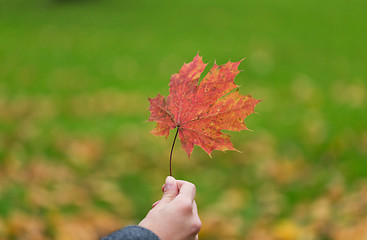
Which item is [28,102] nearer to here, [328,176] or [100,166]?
[100,166]

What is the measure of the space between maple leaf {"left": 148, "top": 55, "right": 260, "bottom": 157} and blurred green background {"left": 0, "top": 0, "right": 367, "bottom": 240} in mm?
191

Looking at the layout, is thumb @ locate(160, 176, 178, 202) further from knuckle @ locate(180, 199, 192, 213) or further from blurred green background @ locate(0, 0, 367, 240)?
blurred green background @ locate(0, 0, 367, 240)

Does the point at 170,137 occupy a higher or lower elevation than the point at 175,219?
Answer: higher

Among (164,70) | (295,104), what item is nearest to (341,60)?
(295,104)

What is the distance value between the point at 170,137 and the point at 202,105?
2975mm

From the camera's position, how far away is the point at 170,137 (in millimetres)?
4086

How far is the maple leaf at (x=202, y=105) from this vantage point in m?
1.10

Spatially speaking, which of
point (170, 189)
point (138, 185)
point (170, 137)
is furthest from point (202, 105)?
point (170, 137)

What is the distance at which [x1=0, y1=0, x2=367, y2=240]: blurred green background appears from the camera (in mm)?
2791

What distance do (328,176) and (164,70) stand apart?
3.03 m

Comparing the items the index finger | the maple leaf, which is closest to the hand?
the index finger

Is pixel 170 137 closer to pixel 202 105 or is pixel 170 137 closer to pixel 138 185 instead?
pixel 138 185

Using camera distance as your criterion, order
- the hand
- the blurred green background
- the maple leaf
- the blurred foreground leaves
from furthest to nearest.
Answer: the blurred green background → the blurred foreground leaves → the maple leaf → the hand

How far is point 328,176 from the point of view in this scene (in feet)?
10.6
